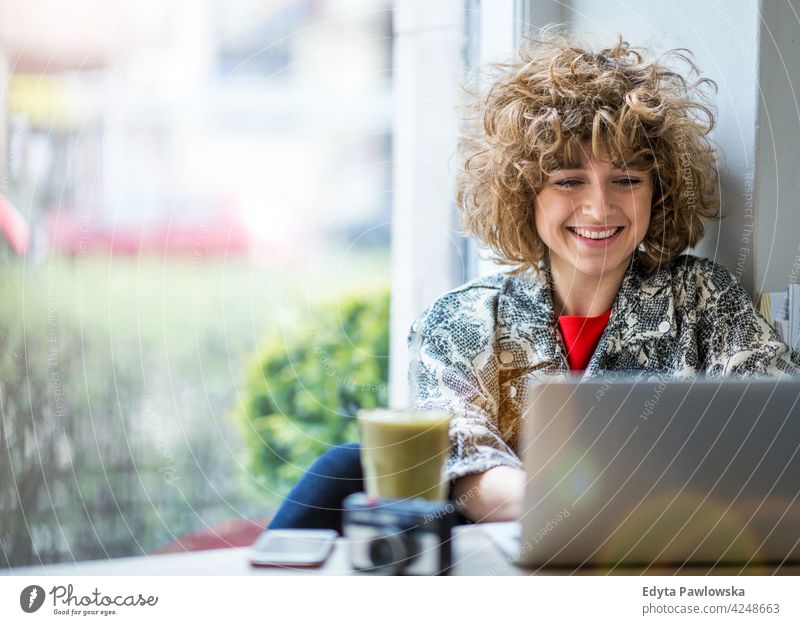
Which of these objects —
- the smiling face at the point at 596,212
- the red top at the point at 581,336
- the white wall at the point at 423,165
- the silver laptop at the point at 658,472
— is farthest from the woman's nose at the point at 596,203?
the silver laptop at the point at 658,472

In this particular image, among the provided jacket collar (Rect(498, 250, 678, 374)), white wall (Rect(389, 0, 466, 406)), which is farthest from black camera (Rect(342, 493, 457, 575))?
white wall (Rect(389, 0, 466, 406))

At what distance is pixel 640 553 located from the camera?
64cm

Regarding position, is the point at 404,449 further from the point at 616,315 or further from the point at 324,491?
the point at 616,315

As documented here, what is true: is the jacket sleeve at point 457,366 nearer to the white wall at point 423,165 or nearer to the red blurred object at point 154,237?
the white wall at point 423,165

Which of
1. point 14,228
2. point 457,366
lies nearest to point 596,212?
point 457,366

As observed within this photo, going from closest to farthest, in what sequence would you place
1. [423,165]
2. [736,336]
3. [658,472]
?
[658,472]
[736,336]
[423,165]

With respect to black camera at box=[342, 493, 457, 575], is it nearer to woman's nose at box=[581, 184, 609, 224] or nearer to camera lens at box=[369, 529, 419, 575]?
camera lens at box=[369, 529, 419, 575]

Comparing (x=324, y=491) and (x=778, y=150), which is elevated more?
(x=778, y=150)

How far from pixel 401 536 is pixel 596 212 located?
450mm

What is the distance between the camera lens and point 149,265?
0.81m

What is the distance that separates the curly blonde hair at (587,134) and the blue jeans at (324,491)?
307 mm
